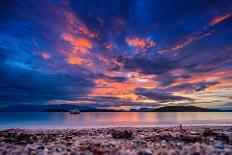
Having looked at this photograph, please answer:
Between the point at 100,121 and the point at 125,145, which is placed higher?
the point at 100,121

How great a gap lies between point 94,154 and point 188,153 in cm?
357

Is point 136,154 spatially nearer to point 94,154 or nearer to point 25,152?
point 94,154

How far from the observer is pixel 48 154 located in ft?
25.1

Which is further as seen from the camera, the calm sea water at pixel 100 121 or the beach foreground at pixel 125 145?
the calm sea water at pixel 100 121

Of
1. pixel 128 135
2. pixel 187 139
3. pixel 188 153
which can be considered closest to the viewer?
pixel 188 153

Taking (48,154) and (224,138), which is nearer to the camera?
(48,154)

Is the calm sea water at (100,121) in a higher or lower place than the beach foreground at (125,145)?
higher

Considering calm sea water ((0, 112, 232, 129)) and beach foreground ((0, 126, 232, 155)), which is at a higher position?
calm sea water ((0, 112, 232, 129))

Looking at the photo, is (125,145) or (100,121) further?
(100,121)

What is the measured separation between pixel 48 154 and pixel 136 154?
345 cm

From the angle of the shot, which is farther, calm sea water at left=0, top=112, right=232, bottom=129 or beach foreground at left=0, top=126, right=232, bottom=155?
calm sea water at left=0, top=112, right=232, bottom=129

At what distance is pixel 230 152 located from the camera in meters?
7.36

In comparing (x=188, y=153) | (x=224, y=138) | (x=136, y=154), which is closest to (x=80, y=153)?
(x=136, y=154)

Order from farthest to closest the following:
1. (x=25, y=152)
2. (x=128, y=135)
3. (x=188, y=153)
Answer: (x=128, y=135)
(x=25, y=152)
(x=188, y=153)
